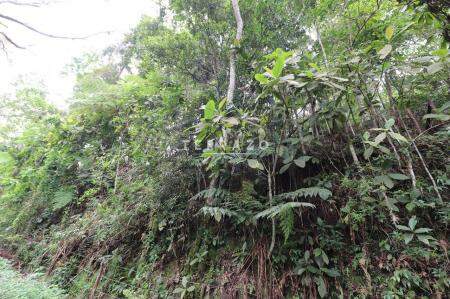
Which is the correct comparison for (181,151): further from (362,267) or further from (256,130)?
(362,267)

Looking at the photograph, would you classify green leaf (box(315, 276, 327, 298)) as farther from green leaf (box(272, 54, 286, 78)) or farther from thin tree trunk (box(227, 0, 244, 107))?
thin tree trunk (box(227, 0, 244, 107))

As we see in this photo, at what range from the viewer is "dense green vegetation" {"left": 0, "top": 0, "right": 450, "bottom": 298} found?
7.00 feet

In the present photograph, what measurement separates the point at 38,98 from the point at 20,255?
3.48 metres

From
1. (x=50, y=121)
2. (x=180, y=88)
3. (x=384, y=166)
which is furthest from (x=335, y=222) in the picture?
(x=50, y=121)

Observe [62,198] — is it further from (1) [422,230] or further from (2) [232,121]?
(1) [422,230]

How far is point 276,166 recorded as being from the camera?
2820 millimetres

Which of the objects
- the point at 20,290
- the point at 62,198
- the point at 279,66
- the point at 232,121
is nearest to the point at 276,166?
the point at 232,121

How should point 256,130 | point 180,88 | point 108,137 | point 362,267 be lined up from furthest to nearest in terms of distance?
point 108,137, point 180,88, point 256,130, point 362,267

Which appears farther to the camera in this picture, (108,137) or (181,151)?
(108,137)

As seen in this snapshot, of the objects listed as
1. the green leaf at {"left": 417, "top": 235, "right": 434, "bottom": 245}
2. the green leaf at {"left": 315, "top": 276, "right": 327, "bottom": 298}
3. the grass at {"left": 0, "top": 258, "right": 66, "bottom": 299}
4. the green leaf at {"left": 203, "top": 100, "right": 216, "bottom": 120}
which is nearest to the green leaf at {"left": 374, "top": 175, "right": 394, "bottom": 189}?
the green leaf at {"left": 417, "top": 235, "right": 434, "bottom": 245}

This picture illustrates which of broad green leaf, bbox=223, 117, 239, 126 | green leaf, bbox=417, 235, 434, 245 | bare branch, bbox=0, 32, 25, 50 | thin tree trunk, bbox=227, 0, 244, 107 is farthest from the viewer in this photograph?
bare branch, bbox=0, 32, 25, 50

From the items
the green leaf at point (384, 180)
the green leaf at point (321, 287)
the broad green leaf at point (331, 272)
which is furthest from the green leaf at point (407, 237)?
the green leaf at point (321, 287)

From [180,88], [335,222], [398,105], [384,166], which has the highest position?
[180,88]

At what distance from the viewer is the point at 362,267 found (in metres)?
2.05
